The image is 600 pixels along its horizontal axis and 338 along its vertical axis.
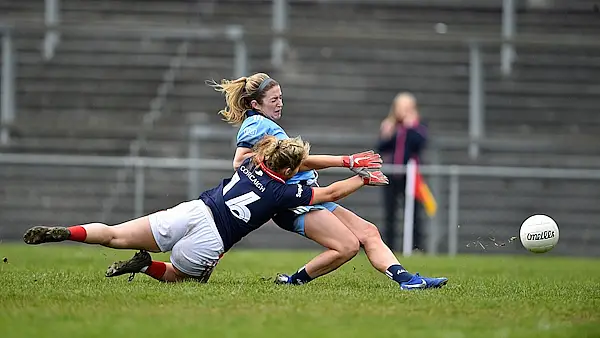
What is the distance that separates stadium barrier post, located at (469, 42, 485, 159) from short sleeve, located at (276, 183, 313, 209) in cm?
881

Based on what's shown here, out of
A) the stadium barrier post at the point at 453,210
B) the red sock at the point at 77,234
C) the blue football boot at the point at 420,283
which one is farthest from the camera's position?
the stadium barrier post at the point at 453,210

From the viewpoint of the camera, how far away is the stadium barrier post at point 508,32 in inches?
744

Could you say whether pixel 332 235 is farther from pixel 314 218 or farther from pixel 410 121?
pixel 410 121

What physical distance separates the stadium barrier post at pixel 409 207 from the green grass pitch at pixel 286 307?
5.58 metres

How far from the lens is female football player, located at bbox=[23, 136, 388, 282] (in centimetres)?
803

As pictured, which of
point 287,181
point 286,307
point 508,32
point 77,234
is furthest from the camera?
point 508,32

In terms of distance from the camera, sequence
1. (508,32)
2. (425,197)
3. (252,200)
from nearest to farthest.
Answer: (252,200)
(425,197)
(508,32)

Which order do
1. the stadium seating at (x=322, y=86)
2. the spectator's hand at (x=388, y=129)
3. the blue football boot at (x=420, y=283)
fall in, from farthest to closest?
the stadium seating at (x=322, y=86) → the spectator's hand at (x=388, y=129) → the blue football boot at (x=420, y=283)

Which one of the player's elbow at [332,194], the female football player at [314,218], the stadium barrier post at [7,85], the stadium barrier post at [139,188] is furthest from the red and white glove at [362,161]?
the stadium barrier post at [7,85]

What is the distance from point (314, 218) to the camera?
27.1ft

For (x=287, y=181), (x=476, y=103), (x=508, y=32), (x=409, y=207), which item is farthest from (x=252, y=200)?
(x=508, y=32)

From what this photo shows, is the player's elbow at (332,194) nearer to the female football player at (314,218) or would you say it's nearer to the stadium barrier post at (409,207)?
the female football player at (314,218)

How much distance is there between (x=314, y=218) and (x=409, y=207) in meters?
7.58

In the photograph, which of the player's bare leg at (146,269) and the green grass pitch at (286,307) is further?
the player's bare leg at (146,269)
